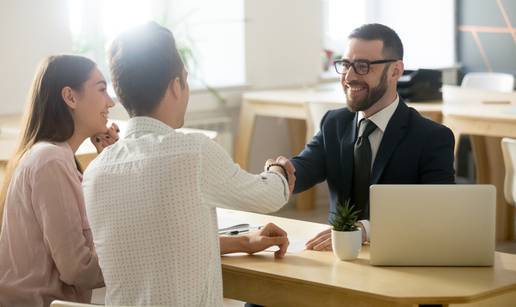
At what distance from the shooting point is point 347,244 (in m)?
2.74

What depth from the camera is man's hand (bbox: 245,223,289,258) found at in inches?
110

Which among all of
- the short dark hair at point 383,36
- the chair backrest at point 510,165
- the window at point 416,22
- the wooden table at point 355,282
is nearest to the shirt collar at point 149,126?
the wooden table at point 355,282

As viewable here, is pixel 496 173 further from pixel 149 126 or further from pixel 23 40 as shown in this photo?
pixel 149 126

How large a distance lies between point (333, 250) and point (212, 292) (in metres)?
0.45

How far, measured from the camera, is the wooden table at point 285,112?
21.3ft

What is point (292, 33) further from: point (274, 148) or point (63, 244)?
point (63, 244)

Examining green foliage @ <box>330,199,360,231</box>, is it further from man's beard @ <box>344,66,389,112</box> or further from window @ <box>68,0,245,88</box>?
window @ <box>68,0,245,88</box>

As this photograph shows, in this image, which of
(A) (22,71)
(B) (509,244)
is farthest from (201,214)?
(B) (509,244)

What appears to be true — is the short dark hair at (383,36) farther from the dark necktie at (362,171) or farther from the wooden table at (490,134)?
the wooden table at (490,134)

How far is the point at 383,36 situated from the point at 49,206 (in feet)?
4.00

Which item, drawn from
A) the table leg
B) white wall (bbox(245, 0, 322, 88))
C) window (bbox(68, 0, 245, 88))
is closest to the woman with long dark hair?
window (bbox(68, 0, 245, 88))

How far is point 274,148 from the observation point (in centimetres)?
727

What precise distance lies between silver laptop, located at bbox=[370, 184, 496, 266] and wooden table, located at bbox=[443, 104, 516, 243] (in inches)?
111

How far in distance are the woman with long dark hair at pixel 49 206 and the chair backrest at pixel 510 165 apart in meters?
2.41
